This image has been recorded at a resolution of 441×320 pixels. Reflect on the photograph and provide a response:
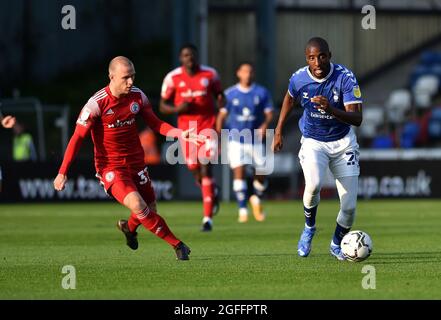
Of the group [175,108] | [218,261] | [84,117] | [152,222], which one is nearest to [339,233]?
[218,261]

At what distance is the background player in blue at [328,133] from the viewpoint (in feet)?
38.7

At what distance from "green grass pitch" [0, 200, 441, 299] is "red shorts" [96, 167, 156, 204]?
75 centimetres

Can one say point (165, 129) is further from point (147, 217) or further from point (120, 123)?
point (147, 217)

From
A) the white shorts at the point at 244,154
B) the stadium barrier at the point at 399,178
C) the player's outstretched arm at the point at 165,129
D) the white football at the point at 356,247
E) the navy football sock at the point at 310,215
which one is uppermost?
the player's outstretched arm at the point at 165,129

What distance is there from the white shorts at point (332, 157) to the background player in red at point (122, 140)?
1.26 meters

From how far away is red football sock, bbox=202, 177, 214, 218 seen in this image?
17.1 m

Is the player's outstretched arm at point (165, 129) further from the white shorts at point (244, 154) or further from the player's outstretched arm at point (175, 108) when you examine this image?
the white shorts at point (244, 154)

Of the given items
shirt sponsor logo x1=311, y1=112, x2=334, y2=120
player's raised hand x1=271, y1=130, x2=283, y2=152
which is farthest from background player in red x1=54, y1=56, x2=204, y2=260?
shirt sponsor logo x1=311, y1=112, x2=334, y2=120

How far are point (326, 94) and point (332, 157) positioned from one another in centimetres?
69

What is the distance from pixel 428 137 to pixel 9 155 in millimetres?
12113

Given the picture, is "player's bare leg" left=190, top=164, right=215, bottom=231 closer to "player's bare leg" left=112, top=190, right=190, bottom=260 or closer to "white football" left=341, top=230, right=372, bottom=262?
"player's bare leg" left=112, top=190, right=190, bottom=260

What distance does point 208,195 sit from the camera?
17.3 m

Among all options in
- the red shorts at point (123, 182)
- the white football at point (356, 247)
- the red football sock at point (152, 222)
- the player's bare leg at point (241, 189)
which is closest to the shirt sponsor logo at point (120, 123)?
the red shorts at point (123, 182)

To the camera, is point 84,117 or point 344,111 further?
point 84,117
